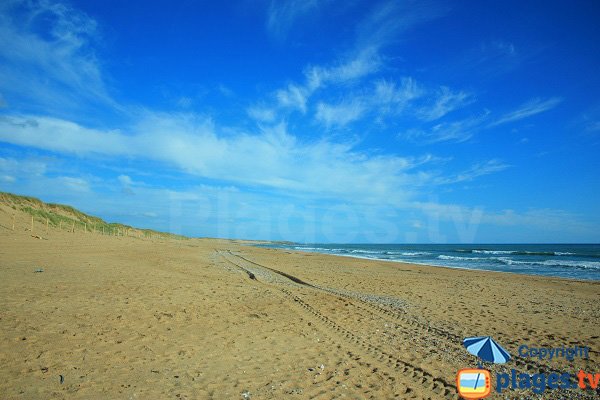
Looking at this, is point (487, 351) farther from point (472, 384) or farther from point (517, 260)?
point (517, 260)

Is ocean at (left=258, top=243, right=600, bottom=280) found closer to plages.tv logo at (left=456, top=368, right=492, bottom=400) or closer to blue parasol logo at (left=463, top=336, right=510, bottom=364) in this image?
blue parasol logo at (left=463, top=336, right=510, bottom=364)

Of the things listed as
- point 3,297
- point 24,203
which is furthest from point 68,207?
point 3,297

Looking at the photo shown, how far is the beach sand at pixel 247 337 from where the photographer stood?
569 centimetres

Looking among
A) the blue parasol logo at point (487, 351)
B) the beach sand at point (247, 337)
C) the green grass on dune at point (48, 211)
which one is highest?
the green grass on dune at point (48, 211)

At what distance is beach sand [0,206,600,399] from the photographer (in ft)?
18.7

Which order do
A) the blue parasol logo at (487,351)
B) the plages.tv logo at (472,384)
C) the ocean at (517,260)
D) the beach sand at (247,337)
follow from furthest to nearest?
the ocean at (517,260)
the beach sand at (247,337)
the blue parasol logo at (487,351)
the plages.tv logo at (472,384)

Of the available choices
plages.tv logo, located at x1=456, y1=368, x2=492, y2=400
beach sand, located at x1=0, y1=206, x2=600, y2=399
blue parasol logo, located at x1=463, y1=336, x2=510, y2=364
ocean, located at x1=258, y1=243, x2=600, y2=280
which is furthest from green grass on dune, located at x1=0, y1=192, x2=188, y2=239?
plages.tv logo, located at x1=456, y1=368, x2=492, y2=400

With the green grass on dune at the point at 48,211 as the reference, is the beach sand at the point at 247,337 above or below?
below

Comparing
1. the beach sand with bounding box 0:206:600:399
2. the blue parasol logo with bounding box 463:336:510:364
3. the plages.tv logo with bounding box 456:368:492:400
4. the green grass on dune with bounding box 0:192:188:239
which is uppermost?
the green grass on dune with bounding box 0:192:188:239

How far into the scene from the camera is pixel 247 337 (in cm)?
821

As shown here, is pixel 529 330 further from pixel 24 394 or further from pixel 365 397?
pixel 24 394

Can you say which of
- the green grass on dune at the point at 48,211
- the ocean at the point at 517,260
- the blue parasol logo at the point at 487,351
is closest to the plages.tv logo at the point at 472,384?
the blue parasol logo at the point at 487,351

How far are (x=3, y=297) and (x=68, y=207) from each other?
203ft

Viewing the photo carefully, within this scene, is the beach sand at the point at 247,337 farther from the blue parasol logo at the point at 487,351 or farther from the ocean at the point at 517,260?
the ocean at the point at 517,260
